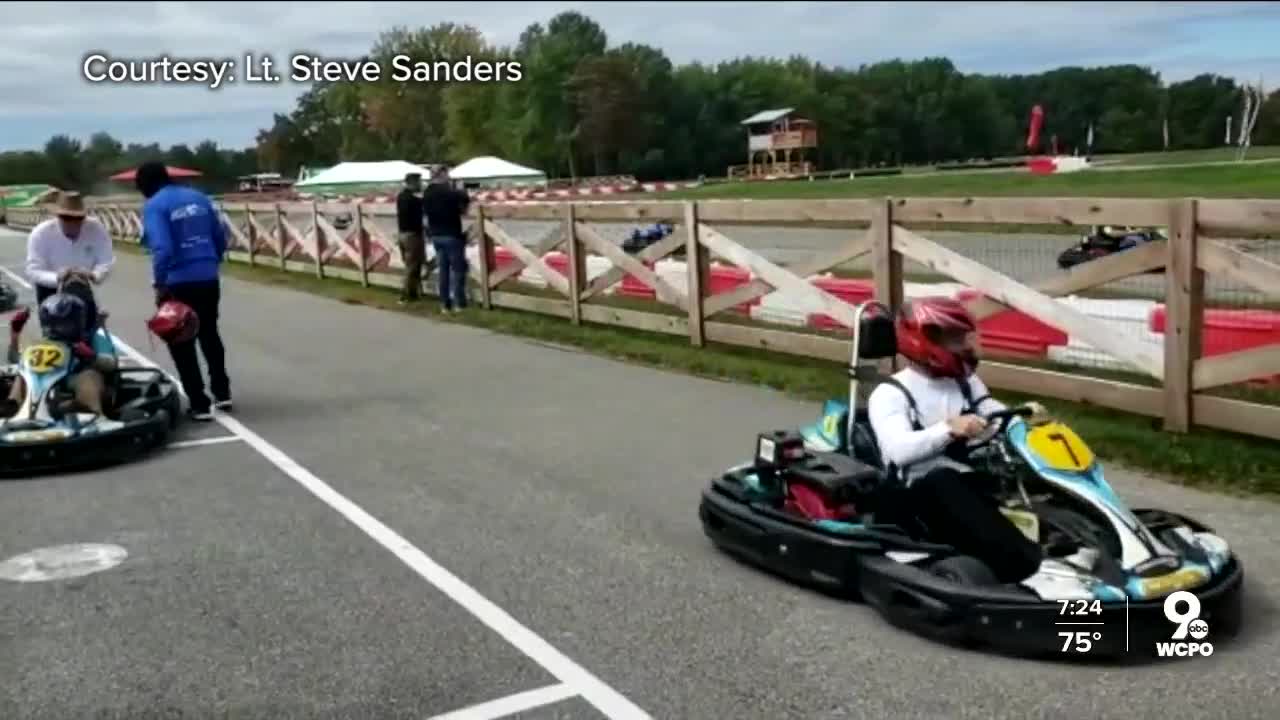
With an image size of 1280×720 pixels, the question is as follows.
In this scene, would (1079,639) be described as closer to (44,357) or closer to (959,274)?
(959,274)

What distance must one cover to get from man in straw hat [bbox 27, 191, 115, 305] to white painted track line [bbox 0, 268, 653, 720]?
2.30 m

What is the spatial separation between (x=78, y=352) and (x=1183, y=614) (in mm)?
7104

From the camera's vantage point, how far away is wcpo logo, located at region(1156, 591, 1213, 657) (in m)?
4.67

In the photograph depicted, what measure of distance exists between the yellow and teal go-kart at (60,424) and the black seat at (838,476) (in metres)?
4.71

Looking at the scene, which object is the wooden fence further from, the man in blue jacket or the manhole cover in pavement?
the manhole cover in pavement

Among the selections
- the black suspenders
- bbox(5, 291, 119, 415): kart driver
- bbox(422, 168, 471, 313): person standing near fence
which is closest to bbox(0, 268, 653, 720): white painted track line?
bbox(5, 291, 119, 415): kart driver

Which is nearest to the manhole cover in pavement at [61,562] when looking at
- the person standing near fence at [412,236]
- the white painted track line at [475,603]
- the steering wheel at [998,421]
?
the white painted track line at [475,603]

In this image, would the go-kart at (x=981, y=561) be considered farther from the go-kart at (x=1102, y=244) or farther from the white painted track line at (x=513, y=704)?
the go-kart at (x=1102, y=244)

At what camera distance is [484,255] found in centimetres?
1708

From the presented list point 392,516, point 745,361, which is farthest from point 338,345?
point 392,516

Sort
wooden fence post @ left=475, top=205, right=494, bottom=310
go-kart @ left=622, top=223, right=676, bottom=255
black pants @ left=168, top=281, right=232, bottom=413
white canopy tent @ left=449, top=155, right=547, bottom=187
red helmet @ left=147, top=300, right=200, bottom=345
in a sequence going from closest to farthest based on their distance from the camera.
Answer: red helmet @ left=147, top=300, right=200, bottom=345, black pants @ left=168, top=281, right=232, bottom=413, go-kart @ left=622, top=223, right=676, bottom=255, wooden fence post @ left=475, top=205, right=494, bottom=310, white canopy tent @ left=449, top=155, right=547, bottom=187

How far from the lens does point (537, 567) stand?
242 inches

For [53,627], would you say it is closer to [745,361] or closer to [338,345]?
[745,361]

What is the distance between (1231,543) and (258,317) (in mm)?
14046
